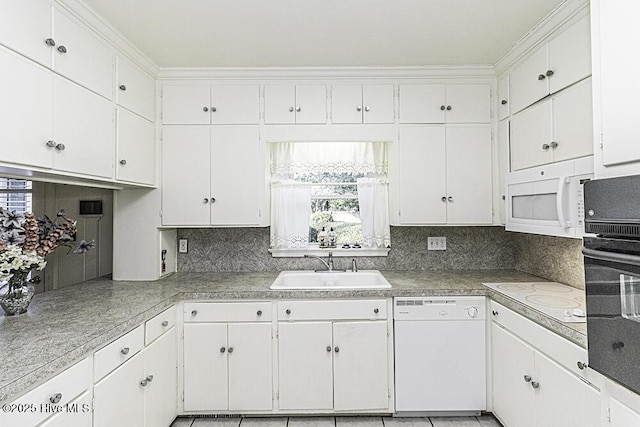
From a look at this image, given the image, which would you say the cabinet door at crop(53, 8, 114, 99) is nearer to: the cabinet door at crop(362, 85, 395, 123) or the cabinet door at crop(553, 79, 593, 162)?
the cabinet door at crop(362, 85, 395, 123)

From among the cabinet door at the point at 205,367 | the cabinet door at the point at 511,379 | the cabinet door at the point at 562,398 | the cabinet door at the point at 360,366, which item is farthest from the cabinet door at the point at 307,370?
the cabinet door at the point at 562,398

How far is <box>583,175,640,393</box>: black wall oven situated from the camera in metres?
1.08

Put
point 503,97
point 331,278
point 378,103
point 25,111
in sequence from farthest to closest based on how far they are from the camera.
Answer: point 331,278
point 378,103
point 503,97
point 25,111

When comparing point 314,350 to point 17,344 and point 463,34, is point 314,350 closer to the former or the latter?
point 17,344

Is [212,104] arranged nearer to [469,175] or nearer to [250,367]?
[250,367]

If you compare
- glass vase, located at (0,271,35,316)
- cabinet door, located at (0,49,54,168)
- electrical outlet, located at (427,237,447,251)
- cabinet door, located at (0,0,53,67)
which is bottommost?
glass vase, located at (0,271,35,316)

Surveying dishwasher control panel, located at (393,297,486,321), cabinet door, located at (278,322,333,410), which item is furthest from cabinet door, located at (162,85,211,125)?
dishwasher control panel, located at (393,297,486,321)

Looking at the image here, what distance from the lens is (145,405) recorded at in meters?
2.03

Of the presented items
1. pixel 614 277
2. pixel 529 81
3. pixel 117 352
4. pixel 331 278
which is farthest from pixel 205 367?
pixel 529 81

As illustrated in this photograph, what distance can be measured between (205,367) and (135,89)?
1903 millimetres

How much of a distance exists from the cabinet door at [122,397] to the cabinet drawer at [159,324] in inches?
4.3

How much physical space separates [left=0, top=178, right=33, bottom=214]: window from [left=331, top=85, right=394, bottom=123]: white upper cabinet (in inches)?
82.2

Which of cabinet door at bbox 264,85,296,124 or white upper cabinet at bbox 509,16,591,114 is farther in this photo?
cabinet door at bbox 264,85,296,124

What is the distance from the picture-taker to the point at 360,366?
8.23ft
